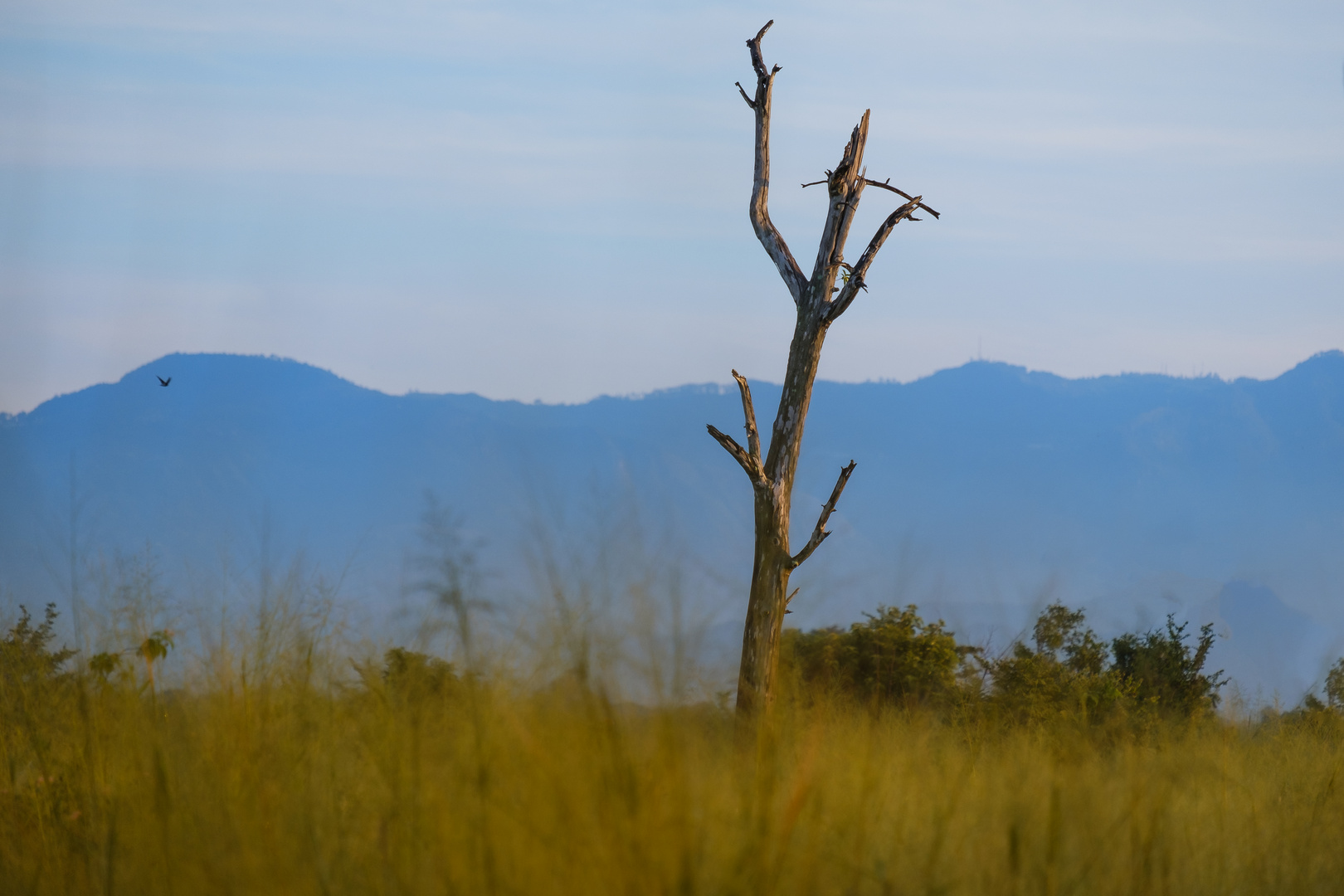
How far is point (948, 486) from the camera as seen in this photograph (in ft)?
211

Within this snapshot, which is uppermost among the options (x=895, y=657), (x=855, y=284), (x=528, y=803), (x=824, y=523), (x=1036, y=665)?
(x=855, y=284)

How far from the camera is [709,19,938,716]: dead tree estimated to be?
24.1 ft

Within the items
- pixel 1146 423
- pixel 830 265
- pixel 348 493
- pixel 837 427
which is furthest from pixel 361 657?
pixel 1146 423

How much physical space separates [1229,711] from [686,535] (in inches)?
266

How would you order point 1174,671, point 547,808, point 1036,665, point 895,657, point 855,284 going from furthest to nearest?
point 895,657, point 1174,671, point 1036,665, point 855,284, point 547,808

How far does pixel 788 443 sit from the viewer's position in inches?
293

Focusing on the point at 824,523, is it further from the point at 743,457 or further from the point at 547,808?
the point at 547,808

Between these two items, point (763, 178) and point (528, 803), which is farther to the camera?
point (763, 178)

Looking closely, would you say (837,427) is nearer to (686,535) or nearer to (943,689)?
(943,689)

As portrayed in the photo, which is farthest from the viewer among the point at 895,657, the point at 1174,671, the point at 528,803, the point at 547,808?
the point at 895,657

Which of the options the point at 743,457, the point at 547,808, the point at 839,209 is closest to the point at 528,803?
the point at 547,808

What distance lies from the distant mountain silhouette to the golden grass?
1.77 ft

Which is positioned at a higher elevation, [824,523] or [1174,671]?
[824,523]

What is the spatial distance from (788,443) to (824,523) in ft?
2.15
